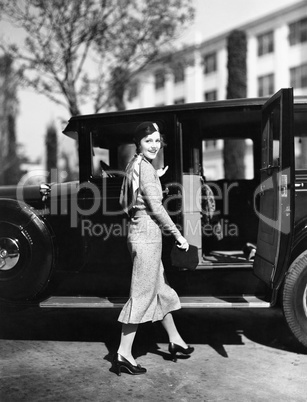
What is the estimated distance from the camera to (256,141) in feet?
19.4

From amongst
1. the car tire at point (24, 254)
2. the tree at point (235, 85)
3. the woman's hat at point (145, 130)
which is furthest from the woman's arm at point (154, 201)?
the tree at point (235, 85)

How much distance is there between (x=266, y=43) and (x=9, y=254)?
33.0 metres

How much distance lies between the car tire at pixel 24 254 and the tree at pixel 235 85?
461 inches

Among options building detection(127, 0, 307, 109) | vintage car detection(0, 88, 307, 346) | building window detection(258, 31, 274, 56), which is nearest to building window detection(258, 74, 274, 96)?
building detection(127, 0, 307, 109)

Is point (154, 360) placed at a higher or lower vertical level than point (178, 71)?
lower

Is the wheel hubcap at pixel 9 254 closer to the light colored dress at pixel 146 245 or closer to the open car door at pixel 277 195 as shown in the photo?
the light colored dress at pixel 146 245

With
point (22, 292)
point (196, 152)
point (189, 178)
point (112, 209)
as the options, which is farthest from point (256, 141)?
point (22, 292)

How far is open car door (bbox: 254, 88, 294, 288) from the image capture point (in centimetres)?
376

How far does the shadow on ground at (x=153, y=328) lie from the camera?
4.63 metres

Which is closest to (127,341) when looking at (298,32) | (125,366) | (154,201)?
(125,366)

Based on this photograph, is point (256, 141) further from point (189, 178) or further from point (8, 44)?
point (8, 44)

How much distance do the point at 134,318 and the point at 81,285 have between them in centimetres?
107

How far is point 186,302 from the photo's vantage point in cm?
416

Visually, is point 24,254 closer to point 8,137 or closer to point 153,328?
point 153,328
